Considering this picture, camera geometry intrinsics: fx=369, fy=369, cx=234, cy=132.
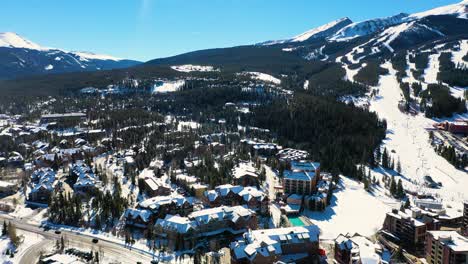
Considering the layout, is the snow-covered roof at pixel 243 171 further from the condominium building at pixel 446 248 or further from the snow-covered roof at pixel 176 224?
the condominium building at pixel 446 248

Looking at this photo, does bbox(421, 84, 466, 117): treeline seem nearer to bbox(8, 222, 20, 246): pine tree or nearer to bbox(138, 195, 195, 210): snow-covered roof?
bbox(138, 195, 195, 210): snow-covered roof

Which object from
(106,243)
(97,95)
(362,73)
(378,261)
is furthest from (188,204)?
(362,73)

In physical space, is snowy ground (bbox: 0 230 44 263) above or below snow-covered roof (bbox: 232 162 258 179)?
below

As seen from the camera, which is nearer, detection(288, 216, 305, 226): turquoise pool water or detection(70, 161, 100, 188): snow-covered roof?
detection(288, 216, 305, 226): turquoise pool water

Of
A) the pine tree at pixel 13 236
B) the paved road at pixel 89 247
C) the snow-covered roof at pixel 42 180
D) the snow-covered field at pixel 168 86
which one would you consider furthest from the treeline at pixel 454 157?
the snow-covered field at pixel 168 86

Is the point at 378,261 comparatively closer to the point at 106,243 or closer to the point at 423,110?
the point at 106,243

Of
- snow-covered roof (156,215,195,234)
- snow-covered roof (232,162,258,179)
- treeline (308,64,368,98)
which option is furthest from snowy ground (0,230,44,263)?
treeline (308,64,368,98)

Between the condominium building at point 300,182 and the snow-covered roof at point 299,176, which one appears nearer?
the condominium building at point 300,182
